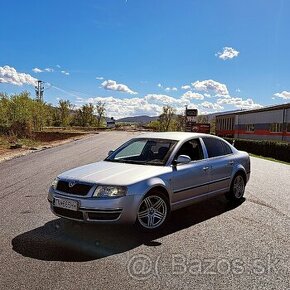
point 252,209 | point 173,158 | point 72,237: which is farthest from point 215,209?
point 72,237

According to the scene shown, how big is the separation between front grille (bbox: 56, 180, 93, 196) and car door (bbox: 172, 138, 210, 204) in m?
1.45

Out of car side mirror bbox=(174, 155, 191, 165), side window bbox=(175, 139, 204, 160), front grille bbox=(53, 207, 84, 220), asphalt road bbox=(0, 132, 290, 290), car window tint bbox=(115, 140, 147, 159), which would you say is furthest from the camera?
car window tint bbox=(115, 140, 147, 159)

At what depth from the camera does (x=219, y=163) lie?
24.1 ft

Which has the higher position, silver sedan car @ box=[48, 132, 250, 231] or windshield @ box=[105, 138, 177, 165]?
windshield @ box=[105, 138, 177, 165]

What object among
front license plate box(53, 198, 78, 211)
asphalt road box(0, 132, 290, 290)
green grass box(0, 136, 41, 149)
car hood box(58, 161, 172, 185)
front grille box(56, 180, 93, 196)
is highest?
car hood box(58, 161, 172, 185)

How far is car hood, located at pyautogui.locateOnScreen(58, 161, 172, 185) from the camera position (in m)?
5.49

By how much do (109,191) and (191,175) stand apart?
1724mm

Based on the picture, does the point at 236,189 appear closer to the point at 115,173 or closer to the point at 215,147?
the point at 215,147

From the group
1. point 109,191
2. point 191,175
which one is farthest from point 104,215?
point 191,175

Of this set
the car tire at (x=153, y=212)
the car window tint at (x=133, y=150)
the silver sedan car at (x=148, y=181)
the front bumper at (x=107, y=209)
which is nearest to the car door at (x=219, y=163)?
the silver sedan car at (x=148, y=181)

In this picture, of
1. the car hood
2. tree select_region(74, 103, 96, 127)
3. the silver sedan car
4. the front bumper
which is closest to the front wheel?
the silver sedan car

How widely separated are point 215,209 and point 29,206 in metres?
3.61

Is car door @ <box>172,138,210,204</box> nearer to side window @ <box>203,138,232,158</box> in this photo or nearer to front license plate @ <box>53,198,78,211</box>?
side window @ <box>203,138,232,158</box>

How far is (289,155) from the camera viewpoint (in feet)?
82.9
